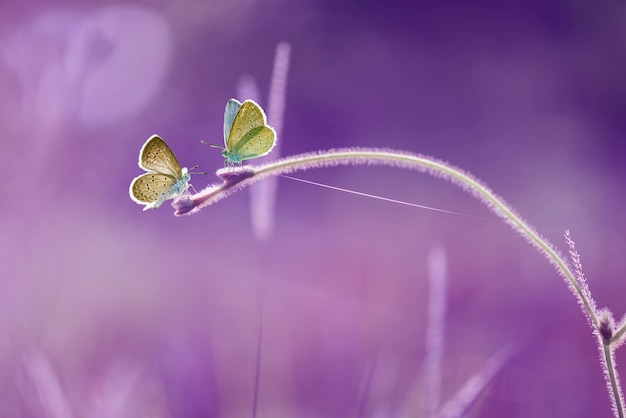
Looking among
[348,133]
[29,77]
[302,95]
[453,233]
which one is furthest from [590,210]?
[29,77]

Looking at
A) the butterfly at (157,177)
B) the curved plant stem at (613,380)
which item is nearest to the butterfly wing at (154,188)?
the butterfly at (157,177)

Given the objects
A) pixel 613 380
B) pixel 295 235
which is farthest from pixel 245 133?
pixel 295 235

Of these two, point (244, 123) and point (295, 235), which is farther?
point (295, 235)

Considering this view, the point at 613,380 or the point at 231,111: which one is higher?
the point at 231,111

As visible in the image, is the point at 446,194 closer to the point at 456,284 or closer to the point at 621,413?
the point at 456,284

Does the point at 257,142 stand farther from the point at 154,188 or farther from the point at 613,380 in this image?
the point at 613,380

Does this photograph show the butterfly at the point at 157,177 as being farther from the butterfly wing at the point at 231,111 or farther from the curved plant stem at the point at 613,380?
the curved plant stem at the point at 613,380
